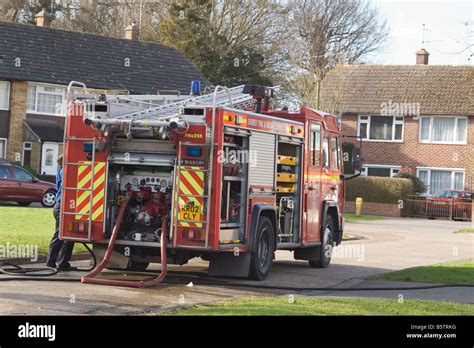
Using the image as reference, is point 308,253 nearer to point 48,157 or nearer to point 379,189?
point 48,157

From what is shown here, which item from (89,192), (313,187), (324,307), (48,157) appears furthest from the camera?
(48,157)

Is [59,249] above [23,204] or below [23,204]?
below

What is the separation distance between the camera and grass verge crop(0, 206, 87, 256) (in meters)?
17.6

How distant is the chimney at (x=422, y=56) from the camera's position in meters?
57.0

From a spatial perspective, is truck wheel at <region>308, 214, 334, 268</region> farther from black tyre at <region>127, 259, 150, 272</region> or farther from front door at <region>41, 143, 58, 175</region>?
front door at <region>41, 143, 58, 175</region>

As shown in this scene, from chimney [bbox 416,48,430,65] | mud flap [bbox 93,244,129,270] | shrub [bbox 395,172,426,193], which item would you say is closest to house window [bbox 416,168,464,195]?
shrub [bbox 395,172,426,193]

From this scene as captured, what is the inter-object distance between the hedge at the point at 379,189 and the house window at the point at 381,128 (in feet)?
21.6

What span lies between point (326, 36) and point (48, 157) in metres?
25.1

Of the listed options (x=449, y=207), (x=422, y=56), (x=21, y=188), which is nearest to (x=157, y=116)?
(x=21, y=188)

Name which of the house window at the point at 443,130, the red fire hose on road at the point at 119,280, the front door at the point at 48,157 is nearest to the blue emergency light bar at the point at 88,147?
the red fire hose on road at the point at 119,280

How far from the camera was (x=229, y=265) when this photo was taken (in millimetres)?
14570

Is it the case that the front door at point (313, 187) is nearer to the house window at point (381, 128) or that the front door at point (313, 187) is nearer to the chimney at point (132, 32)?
the house window at point (381, 128)

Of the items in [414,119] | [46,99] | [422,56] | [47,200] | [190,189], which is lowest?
[47,200]

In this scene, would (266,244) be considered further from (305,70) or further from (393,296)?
(305,70)
